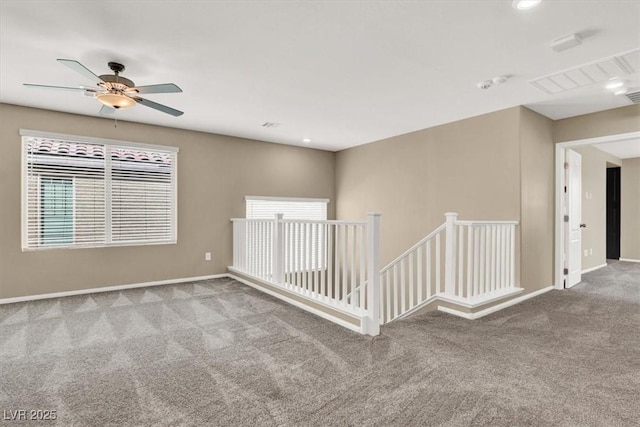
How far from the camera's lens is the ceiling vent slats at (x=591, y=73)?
9.05ft

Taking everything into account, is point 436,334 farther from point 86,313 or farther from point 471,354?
point 86,313

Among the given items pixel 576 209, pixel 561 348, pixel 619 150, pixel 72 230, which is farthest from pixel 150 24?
pixel 619 150

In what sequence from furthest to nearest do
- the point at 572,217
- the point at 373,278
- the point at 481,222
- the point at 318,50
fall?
1. the point at 572,217
2. the point at 481,222
3. the point at 373,278
4. the point at 318,50

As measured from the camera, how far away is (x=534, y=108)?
4.08 meters

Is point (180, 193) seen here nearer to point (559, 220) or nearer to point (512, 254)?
point (512, 254)

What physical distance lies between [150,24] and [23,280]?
3644mm

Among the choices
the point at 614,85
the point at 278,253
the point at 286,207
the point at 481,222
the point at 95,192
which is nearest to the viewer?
the point at 614,85

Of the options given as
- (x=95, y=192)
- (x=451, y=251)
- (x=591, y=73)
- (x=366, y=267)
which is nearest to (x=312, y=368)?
(x=366, y=267)

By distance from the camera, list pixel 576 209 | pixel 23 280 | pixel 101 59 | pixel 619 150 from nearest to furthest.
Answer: pixel 101 59 → pixel 23 280 → pixel 576 209 → pixel 619 150

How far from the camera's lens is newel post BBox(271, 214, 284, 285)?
164 inches

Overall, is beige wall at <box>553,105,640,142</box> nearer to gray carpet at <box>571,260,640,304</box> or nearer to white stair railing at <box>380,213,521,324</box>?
white stair railing at <box>380,213,521,324</box>

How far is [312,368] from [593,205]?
276 inches

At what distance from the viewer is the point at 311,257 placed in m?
3.72

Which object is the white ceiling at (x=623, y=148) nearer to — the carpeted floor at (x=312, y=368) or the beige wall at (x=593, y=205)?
the beige wall at (x=593, y=205)
